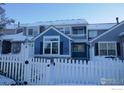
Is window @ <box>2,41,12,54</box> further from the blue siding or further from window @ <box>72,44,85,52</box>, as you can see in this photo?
window @ <box>72,44,85,52</box>

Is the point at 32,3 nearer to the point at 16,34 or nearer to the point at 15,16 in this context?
the point at 15,16

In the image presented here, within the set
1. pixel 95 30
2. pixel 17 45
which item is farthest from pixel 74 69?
pixel 17 45

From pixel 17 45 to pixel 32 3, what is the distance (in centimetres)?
68

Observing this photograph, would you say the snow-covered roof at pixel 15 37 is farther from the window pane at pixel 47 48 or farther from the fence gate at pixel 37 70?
the fence gate at pixel 37 70

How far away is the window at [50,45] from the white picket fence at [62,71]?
14 centimetres

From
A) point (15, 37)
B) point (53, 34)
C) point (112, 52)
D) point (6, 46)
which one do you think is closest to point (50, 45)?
point (53, 34)

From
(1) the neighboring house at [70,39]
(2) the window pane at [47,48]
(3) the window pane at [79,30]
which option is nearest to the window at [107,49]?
(1) the neighboring house at [70,39]

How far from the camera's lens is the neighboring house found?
3.07 metres

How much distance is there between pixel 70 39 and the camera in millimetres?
3219

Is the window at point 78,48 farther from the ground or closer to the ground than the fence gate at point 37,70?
farther from the ground

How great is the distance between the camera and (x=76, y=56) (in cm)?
313

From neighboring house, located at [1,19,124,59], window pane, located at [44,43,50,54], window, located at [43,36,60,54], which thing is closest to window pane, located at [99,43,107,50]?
neighboring house, located at [1,19,124,59]

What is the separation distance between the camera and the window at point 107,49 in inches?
119

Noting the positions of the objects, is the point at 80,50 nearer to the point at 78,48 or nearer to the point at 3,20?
the point at 78,48
